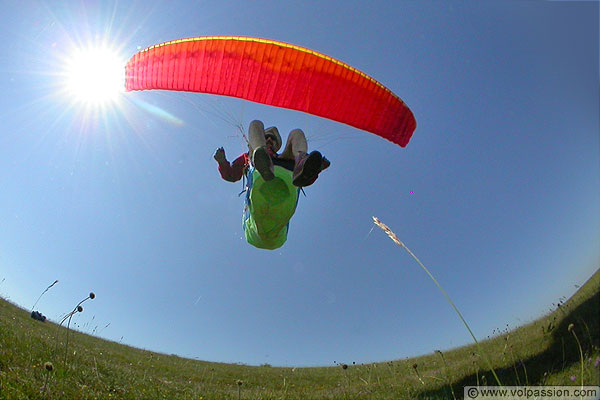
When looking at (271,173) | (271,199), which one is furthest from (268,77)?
(271,199)

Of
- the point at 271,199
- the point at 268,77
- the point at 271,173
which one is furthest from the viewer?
the point at 268,77

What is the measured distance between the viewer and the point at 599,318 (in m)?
4.12

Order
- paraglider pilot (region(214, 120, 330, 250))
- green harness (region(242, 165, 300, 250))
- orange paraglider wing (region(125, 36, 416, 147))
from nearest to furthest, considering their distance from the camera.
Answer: paraglider pilot (region(214, 120, 330, 250)), green harness (region(242, 165, 300, 250)), orange paraglider wing (region(125, 36, 416, 147))

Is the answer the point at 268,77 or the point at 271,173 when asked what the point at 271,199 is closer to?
the point at 271,173

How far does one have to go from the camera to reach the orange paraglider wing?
5297 mm

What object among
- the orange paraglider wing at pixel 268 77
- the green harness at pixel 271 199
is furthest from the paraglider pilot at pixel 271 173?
the orange paraglider wing at pixel 268 77

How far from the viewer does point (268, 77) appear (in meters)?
5.52

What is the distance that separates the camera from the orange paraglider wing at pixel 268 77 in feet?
17.4

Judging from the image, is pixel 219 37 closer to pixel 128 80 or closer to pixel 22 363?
pixel 128 80

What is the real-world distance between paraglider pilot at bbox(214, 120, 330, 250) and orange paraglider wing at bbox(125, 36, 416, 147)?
0.92 metres

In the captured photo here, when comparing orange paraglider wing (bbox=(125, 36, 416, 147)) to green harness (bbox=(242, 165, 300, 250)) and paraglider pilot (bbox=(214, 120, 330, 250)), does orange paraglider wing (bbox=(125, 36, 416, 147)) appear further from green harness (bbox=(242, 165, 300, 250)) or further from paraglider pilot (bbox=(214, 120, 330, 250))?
green harness (bbox=(242, 165, 300, 250))

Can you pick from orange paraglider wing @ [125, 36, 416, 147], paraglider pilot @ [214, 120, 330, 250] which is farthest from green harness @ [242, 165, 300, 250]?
orange paraglider wing @ [125, 36, 416, 147]

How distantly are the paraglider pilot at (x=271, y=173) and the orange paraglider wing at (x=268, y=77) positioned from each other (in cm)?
92

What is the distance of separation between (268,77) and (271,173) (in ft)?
7.00
